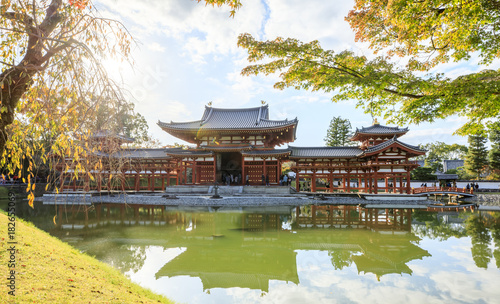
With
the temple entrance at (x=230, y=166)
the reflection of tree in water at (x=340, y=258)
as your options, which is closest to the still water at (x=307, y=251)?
the reflection of tree in water at (x=340, y=258)

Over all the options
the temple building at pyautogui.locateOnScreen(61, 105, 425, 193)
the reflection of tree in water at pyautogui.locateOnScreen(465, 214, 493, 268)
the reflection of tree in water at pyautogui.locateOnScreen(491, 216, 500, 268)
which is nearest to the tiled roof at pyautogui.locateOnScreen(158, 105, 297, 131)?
the temple building at pyautogui.locateOnScreen(61, 105, 425, 193)

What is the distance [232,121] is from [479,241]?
68.4 feet

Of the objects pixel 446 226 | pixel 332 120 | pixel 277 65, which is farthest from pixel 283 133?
pixel 332 120

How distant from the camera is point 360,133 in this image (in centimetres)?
2495

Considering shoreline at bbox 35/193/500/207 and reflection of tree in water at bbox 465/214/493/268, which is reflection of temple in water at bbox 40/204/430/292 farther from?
shoreline at bbox 35/193/500/207

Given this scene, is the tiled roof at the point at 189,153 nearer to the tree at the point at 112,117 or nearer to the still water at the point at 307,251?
the still water at the point at 307,251

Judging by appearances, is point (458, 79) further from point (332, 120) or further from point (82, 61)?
point (332, 120)

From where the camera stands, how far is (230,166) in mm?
25062

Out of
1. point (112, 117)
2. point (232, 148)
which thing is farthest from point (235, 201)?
point (112, 117)

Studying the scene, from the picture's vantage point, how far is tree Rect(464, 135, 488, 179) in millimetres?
32875

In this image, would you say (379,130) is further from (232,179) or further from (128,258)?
(128,258)

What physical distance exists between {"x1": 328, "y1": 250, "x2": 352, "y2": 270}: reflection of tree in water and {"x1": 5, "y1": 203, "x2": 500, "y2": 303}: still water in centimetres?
3

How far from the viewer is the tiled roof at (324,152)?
22.7 m

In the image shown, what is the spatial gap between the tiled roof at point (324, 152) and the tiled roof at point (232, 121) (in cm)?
316
